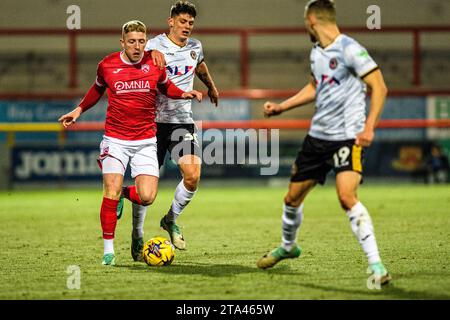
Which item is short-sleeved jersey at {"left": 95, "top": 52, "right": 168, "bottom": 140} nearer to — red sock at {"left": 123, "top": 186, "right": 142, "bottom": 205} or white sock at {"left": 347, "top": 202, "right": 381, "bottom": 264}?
red sock at {"left": 123, "top": 186, "right": 142, "bottom": 205}

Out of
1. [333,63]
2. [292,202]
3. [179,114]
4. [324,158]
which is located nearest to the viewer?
[333,63]

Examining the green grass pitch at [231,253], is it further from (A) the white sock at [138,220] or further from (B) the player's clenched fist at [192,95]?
(B) the player's clenched fist at [192,95]

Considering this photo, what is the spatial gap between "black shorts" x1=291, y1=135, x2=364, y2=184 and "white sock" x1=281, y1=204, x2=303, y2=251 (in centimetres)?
30

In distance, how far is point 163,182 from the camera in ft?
63.7

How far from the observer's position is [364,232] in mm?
6113

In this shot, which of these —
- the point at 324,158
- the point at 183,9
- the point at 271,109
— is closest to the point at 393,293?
the point at 324,158

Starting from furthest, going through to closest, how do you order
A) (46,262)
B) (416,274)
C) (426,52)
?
(426,52), (46,262), (416,274)

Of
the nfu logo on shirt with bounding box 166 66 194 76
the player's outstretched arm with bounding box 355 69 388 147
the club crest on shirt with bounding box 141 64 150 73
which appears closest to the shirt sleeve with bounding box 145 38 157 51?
the nfu logo on shirt with bounding box 166 66 194 76

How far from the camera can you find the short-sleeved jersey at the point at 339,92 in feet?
20.6

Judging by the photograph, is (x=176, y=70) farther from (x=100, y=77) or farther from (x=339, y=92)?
(x=339, y=92)

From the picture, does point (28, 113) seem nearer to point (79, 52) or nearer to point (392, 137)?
point (79, 52)

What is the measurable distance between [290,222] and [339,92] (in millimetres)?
1157

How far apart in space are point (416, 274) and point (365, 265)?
61cm

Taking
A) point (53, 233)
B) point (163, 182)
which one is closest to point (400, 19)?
point (163, 182)
